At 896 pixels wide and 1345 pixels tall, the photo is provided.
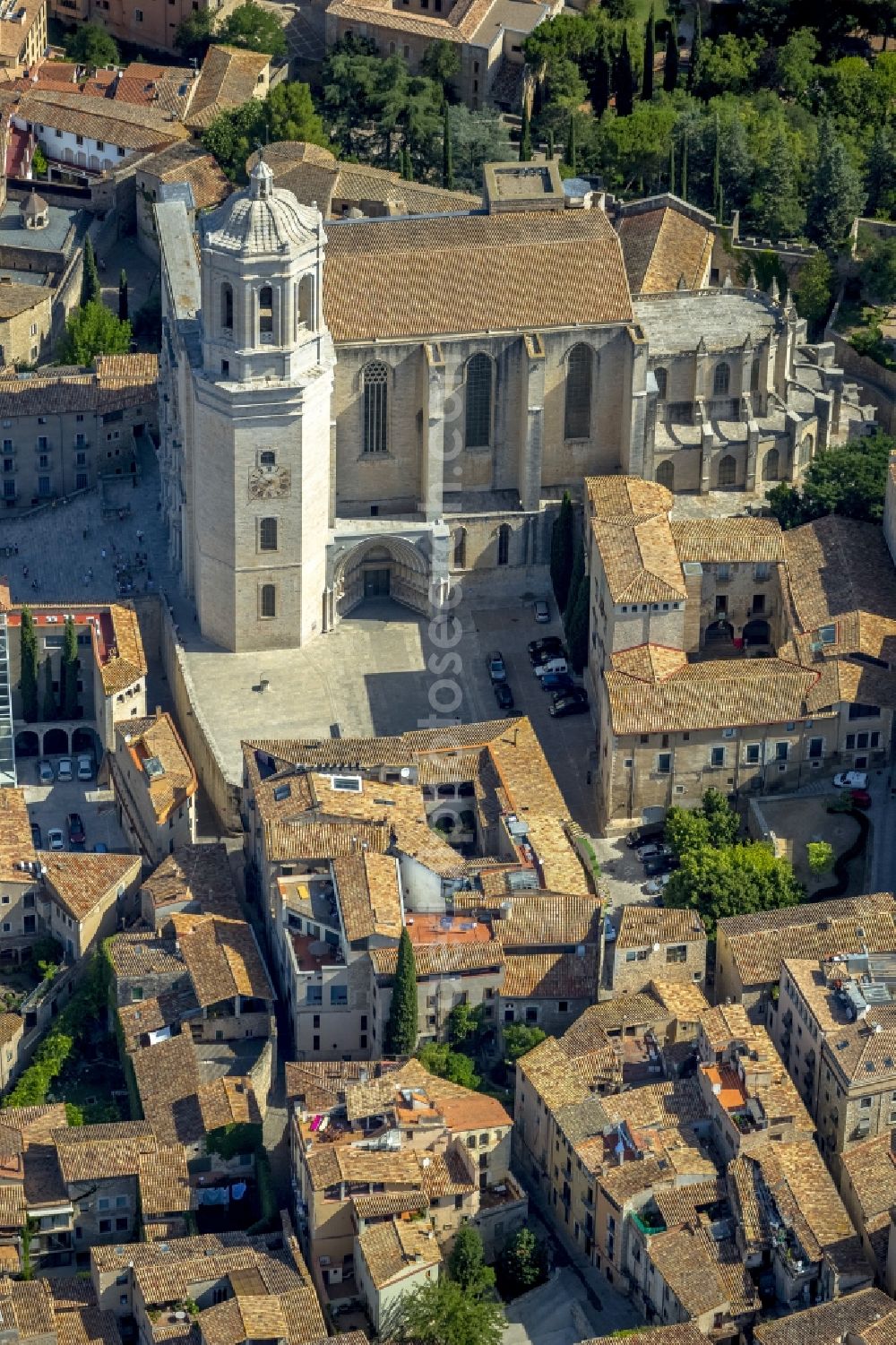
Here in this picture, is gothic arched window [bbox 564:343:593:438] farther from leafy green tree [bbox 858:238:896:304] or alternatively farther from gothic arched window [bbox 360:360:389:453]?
leafy green tree [bbox 858:238:896:304]

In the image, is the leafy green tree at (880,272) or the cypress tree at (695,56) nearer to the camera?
the leafy green tree at (880,272)

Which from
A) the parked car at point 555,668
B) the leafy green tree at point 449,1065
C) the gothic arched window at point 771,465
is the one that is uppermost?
the gothic arched window at point 771,465

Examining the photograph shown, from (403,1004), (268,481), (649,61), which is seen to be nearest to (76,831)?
(268,481)

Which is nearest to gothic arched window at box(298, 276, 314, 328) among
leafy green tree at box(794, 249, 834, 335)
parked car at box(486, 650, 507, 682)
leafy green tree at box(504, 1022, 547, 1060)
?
parked car at box(486, 650, 507, 682)

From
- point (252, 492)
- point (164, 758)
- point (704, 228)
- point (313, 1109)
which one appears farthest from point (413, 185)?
point (313, 1109)

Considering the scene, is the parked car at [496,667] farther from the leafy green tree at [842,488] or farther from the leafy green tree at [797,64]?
the leafy green tree at [797,64]

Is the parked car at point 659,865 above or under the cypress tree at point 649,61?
under

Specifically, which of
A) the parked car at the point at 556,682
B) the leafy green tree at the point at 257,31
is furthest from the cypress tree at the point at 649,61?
the parked car at the point at 556,682
